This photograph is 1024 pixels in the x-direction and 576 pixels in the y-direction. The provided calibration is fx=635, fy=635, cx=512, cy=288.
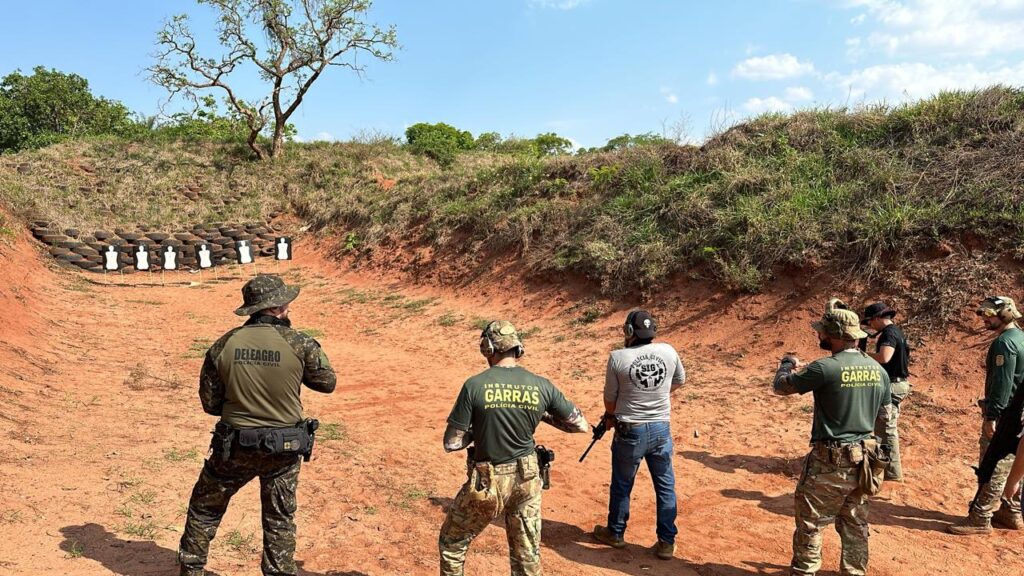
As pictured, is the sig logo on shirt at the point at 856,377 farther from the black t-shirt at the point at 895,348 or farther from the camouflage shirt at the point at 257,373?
the camouflage shirt at the point at 257,373

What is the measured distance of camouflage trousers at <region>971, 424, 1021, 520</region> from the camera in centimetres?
515

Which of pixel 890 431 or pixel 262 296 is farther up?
pixel 262 296

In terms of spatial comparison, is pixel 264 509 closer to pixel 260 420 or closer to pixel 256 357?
pixel 260 420

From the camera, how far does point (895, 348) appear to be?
5.75 meters

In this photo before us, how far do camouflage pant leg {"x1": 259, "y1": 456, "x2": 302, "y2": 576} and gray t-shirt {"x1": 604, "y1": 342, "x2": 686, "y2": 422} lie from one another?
7.53 ft

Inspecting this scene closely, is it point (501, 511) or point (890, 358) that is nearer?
point (501, 511)

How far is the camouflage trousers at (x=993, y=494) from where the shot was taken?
5148 mm

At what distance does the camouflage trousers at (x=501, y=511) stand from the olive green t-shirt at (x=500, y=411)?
81 millimetres

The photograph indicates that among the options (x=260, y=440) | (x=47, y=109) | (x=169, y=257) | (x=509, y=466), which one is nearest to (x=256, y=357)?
(x=260, y=440)

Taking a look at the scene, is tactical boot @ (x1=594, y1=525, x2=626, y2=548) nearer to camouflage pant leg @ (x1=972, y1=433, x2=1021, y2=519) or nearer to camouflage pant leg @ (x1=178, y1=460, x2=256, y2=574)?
camouflage pant leg @ (x1=178, y1=460, x2=256, y2=574)

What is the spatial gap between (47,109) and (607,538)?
44.7 metres

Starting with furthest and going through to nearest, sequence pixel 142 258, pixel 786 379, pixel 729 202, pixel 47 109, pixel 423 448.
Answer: pixel 47 109
pixel 142 258
pixel 729 202
pixel 423 448
pixel 786 379

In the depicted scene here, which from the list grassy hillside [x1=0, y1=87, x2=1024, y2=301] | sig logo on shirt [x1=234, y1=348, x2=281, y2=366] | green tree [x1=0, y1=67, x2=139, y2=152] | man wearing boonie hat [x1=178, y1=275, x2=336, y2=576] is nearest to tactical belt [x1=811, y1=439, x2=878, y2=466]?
man wearing boonie hat [x1=178, y1=275, x2=336, y2=576]

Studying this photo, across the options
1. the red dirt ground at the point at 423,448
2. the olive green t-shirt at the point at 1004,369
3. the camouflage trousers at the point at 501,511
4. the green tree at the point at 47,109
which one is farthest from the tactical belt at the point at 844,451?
the green tree at the point at 47,109
